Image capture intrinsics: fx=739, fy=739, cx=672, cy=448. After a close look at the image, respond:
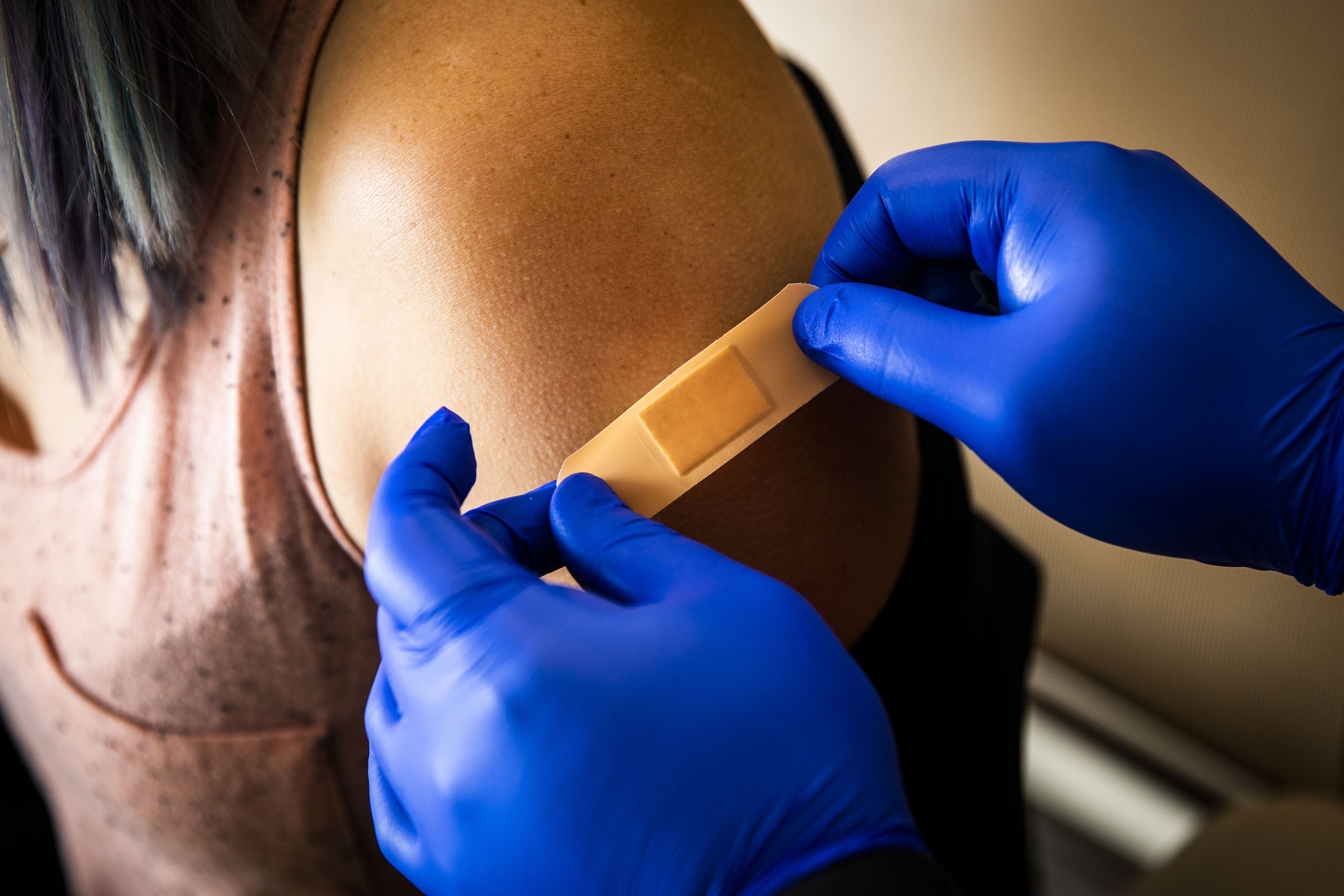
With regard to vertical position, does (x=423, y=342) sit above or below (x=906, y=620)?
above

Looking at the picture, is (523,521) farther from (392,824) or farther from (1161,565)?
(1161,565)

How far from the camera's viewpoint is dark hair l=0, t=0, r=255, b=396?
1.72ft

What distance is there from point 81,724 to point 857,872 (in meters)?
0.76

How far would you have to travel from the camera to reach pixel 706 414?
1.75ft

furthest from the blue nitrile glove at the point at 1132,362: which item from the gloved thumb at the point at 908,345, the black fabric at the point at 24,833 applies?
the black fabric at the point at 24,833

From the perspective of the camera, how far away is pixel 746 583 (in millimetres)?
500

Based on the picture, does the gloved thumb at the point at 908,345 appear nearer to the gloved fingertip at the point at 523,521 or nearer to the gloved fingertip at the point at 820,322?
the gloved fingertip at the point at 820,322

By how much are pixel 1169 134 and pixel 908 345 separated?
64 cm

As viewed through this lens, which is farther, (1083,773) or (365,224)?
(1083,773)

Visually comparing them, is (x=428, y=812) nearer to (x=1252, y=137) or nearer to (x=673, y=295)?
(x=673, y=295)

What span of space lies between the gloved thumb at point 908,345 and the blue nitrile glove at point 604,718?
0.62 feet

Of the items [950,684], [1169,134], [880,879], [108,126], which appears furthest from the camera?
[1169,134]

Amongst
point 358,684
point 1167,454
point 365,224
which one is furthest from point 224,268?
point 1167,454

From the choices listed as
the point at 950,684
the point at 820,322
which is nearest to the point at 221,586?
the point at 820,322
